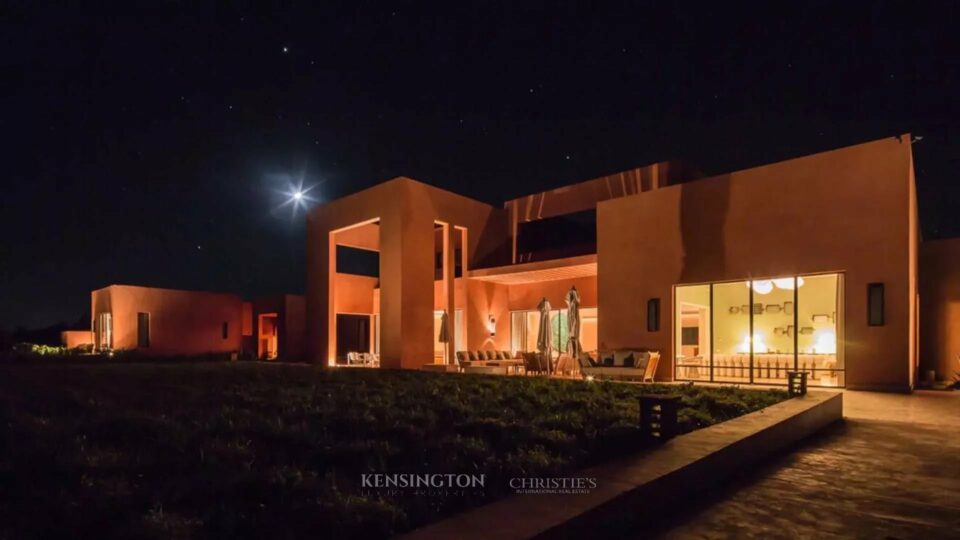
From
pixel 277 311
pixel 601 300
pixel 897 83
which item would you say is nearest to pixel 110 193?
pixel 277 311

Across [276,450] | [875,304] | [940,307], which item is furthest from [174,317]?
[940,307]

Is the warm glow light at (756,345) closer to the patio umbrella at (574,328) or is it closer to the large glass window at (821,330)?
the large glass window at (821,330)

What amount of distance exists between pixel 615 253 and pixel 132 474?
1228 centimetres

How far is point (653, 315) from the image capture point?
43.9 feet

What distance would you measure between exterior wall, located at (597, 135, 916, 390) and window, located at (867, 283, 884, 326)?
0.35ft

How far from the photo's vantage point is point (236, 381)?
10375 mm

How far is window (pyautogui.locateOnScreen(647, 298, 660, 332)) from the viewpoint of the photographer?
1331cm

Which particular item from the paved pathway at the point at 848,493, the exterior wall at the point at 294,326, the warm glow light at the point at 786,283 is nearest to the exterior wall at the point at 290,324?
the exterior wall at the point at 294,326

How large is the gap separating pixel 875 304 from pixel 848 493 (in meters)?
8.14

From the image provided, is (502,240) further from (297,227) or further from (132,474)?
(132,474)

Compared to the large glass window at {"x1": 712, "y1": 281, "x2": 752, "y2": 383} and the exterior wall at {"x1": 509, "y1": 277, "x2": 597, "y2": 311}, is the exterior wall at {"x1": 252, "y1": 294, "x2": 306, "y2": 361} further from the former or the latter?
the large glass window at {"x1": 712, "y1": 281, "x2": 752, "y2": 383}

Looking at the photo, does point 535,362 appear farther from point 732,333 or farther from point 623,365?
point 732,333

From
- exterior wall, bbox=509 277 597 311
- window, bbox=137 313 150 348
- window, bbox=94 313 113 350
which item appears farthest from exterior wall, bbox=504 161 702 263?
window, bbox=94 313 113 350

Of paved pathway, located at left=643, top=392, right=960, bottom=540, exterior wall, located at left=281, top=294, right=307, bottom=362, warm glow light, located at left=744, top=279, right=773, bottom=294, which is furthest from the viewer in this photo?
exterior wall, located at left=281, top=294, right=307, bottom=362
